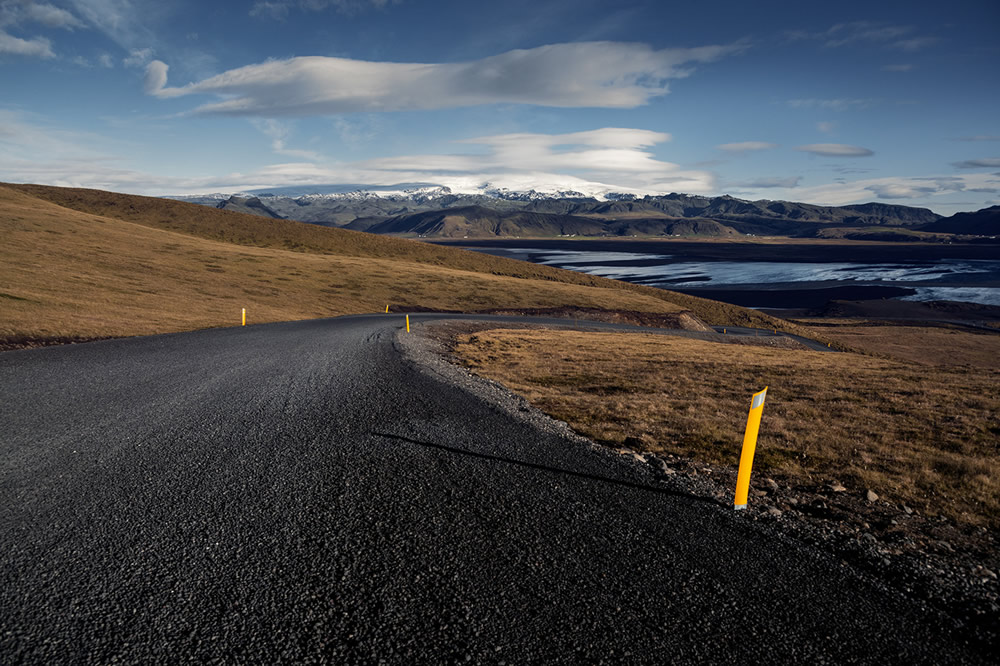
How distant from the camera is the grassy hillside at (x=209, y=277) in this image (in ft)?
99.0

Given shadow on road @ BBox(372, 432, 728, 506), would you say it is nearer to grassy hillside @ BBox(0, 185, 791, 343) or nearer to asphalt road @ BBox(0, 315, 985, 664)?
asphalt road @ BBox(0, 315, 985, 664)

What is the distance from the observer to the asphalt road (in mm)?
4418

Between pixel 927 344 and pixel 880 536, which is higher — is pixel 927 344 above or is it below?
below

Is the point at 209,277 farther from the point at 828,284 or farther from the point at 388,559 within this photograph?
the point at 828,284

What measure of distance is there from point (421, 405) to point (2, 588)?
322 inches

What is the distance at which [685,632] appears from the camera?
4531 mm

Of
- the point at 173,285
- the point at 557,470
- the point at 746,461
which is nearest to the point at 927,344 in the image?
the point at 746,461

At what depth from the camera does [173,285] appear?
47.1 metres

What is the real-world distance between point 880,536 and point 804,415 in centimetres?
861

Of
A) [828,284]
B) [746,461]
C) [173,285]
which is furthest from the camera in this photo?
[828,284]

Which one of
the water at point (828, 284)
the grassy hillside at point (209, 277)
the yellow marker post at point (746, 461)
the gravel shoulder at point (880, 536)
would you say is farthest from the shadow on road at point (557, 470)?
the water at point (828, 284)

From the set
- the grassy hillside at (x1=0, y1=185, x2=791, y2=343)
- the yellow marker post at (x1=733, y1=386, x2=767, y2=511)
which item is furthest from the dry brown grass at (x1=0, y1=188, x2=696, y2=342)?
the yellow marker post at (x1=733, y1=386, x2=767, y2=511)

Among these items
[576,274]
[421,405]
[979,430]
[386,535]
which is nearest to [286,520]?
[386,535]

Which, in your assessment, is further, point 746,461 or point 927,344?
point 927,344
